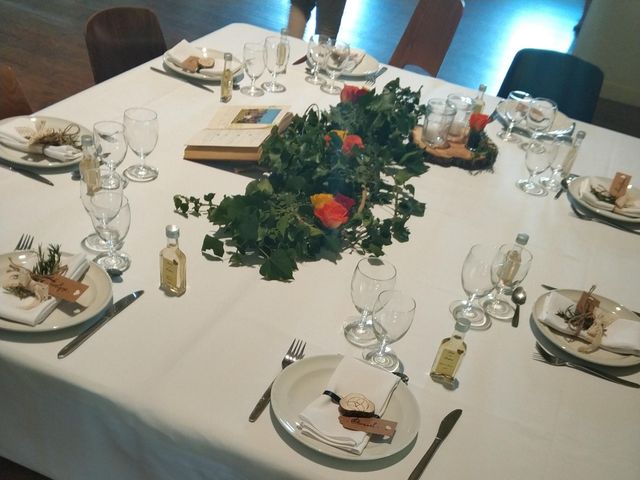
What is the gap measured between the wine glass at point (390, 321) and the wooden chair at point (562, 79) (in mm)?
1919

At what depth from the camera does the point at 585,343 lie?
144 cm

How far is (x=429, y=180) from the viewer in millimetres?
2041

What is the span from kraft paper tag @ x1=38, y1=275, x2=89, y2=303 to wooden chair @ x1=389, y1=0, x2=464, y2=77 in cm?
227

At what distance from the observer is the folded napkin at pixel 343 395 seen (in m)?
A: 1.09

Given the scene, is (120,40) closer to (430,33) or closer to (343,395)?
(430,33)

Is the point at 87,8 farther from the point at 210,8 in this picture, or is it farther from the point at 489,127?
the point at 489,127

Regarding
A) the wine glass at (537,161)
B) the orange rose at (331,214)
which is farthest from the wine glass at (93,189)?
the wine glass at (537,161)

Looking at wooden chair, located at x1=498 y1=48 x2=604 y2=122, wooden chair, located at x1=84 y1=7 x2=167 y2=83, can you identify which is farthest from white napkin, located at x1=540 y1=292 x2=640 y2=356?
wooden chair, located at x1=84 y1=7 x2=167 y2=83

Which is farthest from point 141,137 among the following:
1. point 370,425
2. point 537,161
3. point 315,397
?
point 537,161

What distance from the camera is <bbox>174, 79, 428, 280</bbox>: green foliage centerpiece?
60.2 inches

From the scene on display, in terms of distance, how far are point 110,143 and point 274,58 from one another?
0.85 meters

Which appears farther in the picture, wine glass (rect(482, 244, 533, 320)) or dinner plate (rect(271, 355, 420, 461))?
wine glass (rect(482, 244, 533, 320))

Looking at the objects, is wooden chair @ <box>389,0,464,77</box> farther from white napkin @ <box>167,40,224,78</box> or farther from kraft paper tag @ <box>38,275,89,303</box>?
kraft paper tag @ <box>38,275,89,303</box>

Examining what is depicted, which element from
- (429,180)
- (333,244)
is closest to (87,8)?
(429,180)
